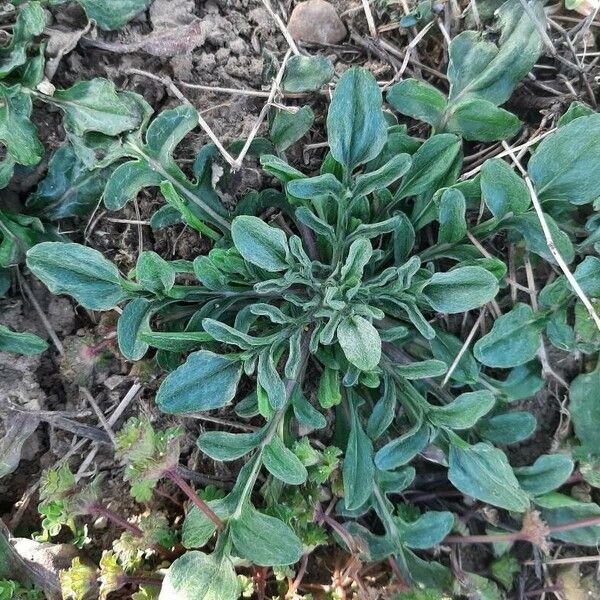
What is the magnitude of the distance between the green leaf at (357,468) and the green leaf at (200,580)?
0.42 meters

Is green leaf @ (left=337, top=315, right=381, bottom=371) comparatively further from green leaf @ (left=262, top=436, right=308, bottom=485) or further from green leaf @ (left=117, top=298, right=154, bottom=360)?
green leaf @ (left=117, top=298, right=154, bottom=360)

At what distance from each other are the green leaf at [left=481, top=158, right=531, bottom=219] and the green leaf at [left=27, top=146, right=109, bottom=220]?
49.3 inches

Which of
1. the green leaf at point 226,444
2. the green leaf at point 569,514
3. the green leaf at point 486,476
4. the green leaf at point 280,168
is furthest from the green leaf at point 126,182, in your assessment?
the green leaf at point 569,514

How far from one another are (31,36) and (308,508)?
177 cm

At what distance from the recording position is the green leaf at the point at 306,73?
6.71 ft

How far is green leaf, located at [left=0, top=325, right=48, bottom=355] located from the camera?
1.98 m

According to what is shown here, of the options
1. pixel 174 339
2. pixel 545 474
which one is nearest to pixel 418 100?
pixel 174 339

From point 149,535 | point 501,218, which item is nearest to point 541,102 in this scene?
point 501,218

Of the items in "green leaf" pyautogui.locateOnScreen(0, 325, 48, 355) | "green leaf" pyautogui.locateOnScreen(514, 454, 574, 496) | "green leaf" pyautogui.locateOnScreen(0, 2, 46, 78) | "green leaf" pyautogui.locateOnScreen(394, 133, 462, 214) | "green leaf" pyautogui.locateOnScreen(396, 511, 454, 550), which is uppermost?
"green leaf" pyautogui.locateOnScreen(0, 2, 46, 78)

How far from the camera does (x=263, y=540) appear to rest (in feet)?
5.77

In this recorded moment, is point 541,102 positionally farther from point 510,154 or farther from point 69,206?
point 69,206

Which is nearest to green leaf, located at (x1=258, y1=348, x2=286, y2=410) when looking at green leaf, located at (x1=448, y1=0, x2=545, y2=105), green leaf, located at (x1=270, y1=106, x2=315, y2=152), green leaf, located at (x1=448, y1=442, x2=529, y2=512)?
green leaf, located at (x1=448, y1=442, x2=529, y2=512)

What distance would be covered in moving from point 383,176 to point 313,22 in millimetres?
720

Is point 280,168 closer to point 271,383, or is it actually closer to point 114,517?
point 271,383
